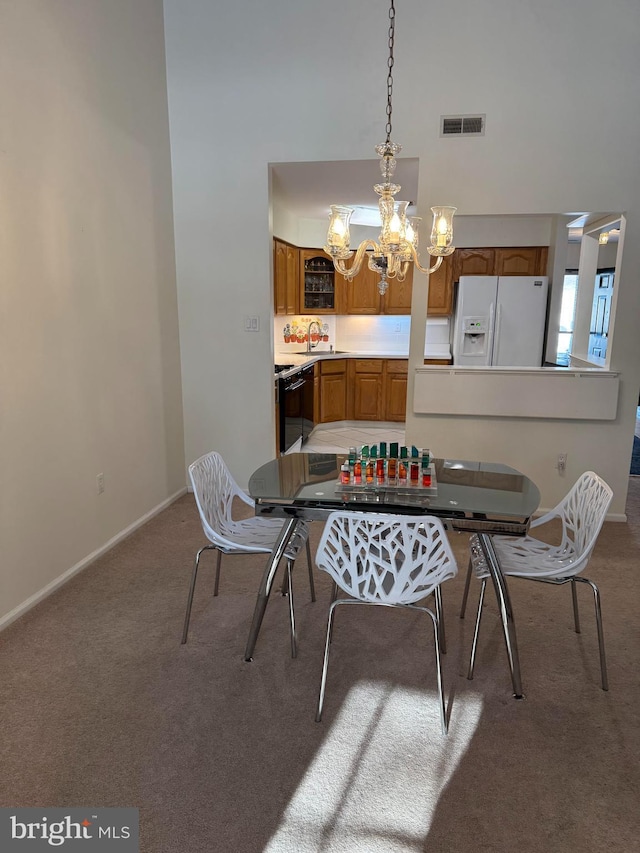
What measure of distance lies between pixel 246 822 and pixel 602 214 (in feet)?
13.4

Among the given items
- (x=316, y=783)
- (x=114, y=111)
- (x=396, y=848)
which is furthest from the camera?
(x=114, y=111)

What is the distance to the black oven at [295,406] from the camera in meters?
5.12

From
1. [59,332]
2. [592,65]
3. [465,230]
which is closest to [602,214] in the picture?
[592,65]

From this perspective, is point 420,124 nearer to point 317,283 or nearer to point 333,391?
point 317,283

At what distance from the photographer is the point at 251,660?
2.50 metres

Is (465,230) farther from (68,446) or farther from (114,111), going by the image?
(68,446)

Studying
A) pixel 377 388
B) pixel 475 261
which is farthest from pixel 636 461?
pixel 377 388

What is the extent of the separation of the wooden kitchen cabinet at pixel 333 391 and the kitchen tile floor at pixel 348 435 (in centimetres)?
12

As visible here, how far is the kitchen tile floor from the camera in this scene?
6293 mm

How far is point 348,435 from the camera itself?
22.6ft

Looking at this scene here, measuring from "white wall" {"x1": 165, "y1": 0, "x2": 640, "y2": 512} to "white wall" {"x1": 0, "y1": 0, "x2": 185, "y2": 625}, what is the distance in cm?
31

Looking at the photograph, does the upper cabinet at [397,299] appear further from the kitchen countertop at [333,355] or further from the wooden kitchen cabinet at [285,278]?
the wooden kitchen cabinet at [285,278]

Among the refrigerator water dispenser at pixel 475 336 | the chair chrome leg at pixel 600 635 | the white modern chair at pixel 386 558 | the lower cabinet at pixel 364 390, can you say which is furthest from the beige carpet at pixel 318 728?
the lower cabinet at pixel 364 390

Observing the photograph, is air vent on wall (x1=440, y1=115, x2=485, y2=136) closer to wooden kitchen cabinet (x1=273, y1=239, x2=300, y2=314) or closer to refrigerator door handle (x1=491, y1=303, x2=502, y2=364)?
wooden kitchen cabinet (x1=273, y1=239, x2=300, y2=314)
